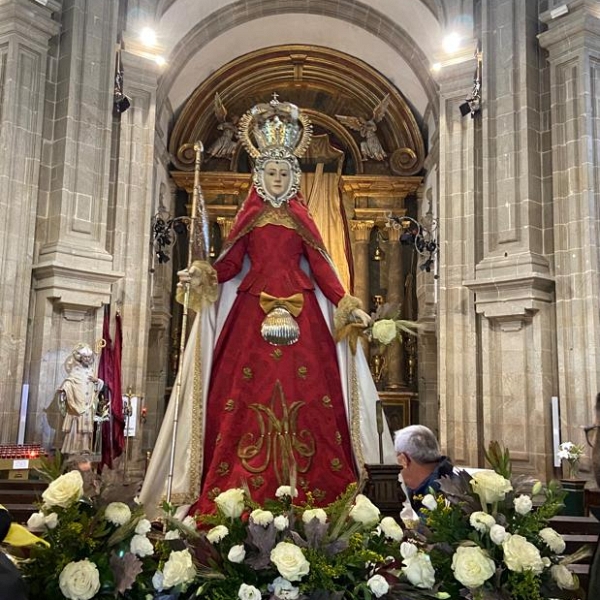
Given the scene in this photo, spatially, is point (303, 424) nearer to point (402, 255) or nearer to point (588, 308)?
point (588, 308)

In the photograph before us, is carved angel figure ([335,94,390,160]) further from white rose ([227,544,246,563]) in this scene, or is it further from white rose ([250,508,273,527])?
white rose ([227,544,246,563])

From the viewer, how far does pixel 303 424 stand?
5566 millimetres

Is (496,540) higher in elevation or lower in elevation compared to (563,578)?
higher

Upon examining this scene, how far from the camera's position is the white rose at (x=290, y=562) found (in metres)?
2.02

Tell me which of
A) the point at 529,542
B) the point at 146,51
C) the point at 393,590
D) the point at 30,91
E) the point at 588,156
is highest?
the point at 146,51

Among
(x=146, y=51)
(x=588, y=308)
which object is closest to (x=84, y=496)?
(x=588, y=308)

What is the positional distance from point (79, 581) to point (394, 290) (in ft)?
40.4

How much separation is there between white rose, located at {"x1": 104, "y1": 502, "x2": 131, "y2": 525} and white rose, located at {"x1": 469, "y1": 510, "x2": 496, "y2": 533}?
1.02 m

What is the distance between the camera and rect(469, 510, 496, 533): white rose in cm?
222

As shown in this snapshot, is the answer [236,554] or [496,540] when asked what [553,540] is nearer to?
[496,540]

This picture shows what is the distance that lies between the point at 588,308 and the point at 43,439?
6.18 metres

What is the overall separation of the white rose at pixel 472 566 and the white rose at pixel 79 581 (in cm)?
101

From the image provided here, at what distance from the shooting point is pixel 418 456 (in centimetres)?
354

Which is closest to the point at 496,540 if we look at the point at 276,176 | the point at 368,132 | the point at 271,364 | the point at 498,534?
the point at 498,534
